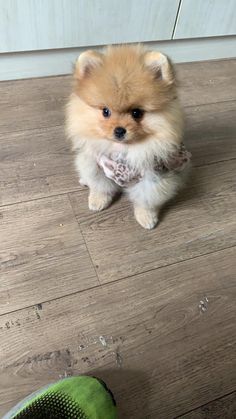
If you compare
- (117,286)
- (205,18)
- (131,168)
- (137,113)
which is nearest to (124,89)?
(137,113)

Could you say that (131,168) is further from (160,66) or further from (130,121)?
(160,66)

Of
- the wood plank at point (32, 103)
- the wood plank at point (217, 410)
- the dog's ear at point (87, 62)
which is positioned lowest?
the wood plank at point (217, 410)

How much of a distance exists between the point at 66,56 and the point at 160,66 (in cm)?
95

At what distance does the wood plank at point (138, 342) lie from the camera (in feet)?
3.17

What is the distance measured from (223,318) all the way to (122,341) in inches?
12.1

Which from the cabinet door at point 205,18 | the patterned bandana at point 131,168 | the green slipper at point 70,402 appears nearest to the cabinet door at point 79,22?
the cabinet door at point 205,18

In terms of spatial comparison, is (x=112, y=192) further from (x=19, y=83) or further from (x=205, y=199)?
(x=19, y=83)

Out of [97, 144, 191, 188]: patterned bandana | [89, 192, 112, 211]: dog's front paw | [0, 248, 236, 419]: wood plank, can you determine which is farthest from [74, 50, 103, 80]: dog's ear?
[0, 248, 236, 419]: wood plank

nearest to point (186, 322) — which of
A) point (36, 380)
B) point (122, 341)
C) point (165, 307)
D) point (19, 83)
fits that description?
point (165, 307)

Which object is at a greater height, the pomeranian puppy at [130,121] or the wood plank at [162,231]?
the pomeranian puppy at [130,121]

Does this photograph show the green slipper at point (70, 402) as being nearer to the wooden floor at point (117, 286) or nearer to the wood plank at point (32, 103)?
the wooden floor at point (117, 286)

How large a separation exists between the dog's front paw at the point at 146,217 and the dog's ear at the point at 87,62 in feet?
1.55

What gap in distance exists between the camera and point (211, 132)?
1584 mm

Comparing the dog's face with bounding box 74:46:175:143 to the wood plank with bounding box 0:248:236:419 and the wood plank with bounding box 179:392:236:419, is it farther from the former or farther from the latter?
the wood plank with bounding box 179:392:236:419
